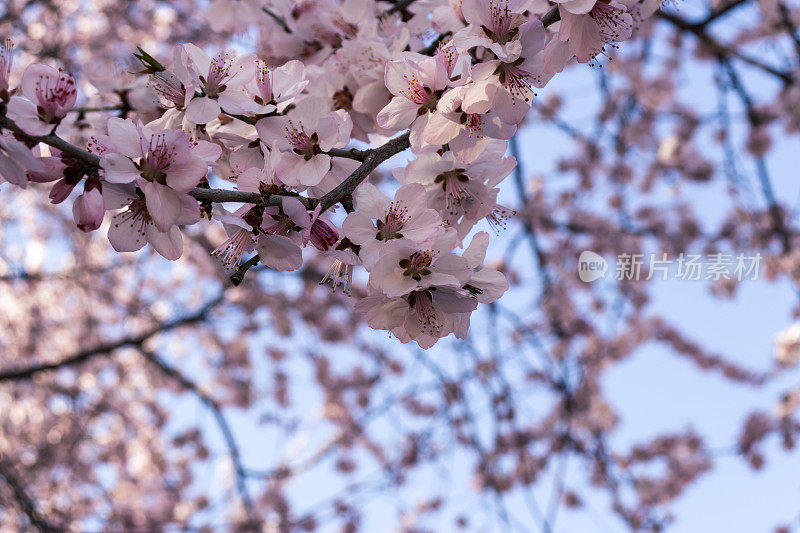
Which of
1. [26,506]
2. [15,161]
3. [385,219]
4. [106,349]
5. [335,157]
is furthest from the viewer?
[106,349]

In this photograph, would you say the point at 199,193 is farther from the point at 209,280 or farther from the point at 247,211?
the point at 209,280

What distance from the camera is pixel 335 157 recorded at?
1.36 m

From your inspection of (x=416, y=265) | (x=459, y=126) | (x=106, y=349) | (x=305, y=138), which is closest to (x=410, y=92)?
(x=459, y=126)

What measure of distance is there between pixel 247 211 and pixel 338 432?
226 inches

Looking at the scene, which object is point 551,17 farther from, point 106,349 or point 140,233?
point 106,349

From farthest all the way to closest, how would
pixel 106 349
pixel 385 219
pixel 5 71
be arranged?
pixel 106 349
pixel 385 219
pixel 5 71

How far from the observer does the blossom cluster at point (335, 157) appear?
1.10m

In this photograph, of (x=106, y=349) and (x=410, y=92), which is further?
(x=106, y=349)

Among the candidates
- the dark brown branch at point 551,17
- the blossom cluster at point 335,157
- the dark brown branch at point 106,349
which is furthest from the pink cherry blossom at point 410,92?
the dark brown branch at point 106,349

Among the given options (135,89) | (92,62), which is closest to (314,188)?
(135,89)

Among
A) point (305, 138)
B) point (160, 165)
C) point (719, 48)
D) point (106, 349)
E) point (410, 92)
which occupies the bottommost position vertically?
point (106, 349)

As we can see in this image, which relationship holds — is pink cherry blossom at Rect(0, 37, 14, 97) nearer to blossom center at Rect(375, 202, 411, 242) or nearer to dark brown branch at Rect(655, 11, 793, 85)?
blossom center at Rect(375, 202, 411, 242)

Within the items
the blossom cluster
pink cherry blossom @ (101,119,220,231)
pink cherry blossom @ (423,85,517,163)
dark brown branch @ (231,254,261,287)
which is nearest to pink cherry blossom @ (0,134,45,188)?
the blossom cluster

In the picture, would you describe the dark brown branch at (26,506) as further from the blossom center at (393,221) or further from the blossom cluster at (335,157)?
the blossom center at (393,221)
